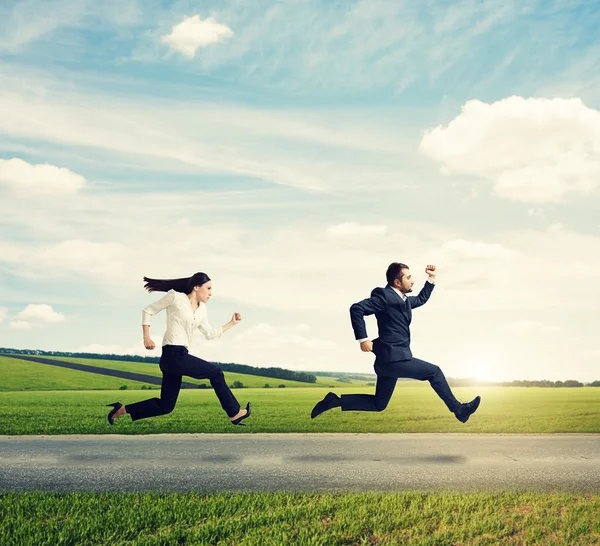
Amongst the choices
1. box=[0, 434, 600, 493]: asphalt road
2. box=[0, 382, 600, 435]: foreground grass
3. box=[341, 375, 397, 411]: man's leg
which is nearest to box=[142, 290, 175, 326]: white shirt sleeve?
box=[341, 375, 397, 411]: man's leg

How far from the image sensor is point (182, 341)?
6.60 meters

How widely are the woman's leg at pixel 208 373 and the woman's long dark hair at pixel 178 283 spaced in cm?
76

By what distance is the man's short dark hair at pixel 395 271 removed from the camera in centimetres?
670

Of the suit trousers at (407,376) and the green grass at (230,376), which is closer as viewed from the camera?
the suit trousers at (407,376)

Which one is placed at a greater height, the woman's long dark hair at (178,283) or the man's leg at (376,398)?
the woman's long dark hair at (178,283)

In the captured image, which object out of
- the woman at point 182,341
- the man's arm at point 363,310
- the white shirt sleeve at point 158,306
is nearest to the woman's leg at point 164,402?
the woman at point 182,341

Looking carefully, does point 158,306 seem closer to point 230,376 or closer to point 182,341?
point 182,341

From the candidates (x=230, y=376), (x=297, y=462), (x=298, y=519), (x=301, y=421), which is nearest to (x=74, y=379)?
(x=230, y=376)

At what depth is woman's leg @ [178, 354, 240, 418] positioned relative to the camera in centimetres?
639

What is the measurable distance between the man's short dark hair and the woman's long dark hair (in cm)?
202

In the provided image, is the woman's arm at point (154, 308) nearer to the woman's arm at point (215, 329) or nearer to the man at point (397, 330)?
the woman's arm at point (215, 329)

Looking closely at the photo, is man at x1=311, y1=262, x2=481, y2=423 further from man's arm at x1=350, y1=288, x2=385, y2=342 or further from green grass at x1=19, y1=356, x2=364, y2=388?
green grass at x1=19, y1=356, x2=364, y2=388

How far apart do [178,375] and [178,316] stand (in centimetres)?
63

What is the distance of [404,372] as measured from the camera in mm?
6781
